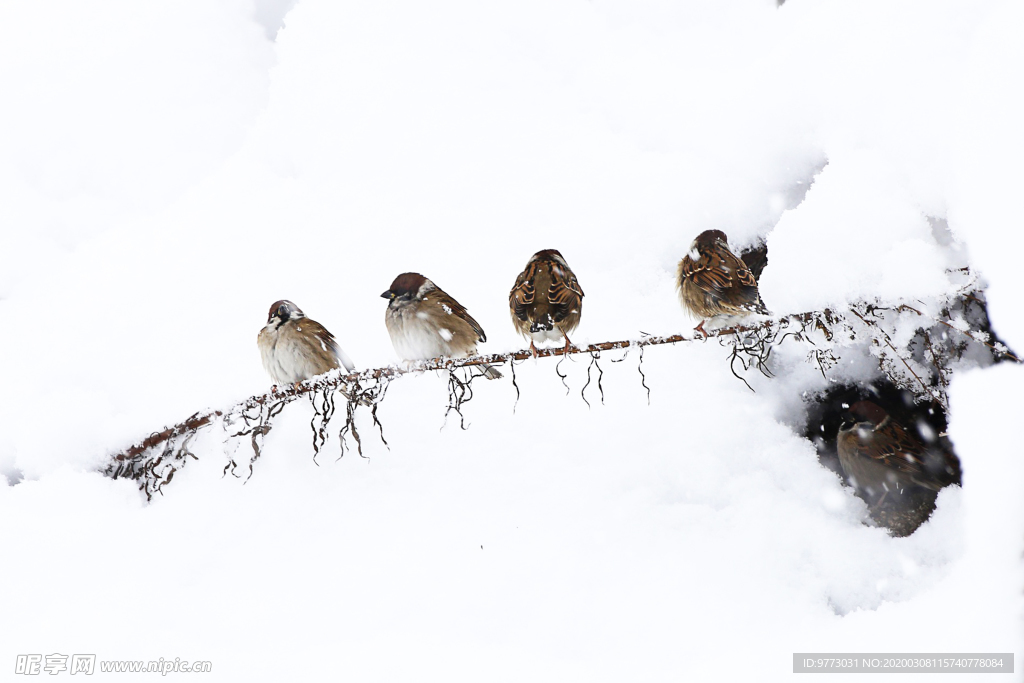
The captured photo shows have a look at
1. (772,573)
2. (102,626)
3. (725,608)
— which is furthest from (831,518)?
(102,626)

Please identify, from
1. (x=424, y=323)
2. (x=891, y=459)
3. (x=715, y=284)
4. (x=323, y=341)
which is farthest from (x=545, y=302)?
(x=891, y=459)

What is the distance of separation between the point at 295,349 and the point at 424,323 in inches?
32.8

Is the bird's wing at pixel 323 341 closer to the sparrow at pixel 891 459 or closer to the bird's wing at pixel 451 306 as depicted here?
the bird's wing at pixel 451 306

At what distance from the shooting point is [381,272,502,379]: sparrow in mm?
3721

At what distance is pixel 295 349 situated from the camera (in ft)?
12.4

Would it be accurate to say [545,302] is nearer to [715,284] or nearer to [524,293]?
[524,293]

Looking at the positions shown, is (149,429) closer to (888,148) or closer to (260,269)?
(260,269)

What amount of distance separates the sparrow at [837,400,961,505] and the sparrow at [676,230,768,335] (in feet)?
3.79

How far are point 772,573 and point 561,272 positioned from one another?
6.82 ft

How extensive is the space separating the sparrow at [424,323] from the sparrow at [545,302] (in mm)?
385

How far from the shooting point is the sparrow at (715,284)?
11.1ft

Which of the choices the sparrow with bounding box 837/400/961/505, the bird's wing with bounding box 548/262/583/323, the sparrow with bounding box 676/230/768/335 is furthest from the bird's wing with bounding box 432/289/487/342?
the sparrow with bounding box 837/400/961/505

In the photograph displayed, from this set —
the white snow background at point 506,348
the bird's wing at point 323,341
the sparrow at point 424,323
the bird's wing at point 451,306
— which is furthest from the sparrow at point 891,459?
the bird's wing at point 323,341

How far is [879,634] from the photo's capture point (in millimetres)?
3006
